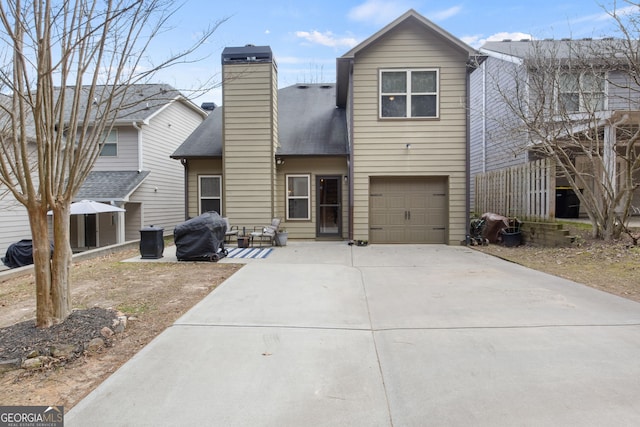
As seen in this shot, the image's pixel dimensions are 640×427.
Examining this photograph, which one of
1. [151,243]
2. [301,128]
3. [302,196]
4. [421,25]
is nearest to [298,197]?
[302,196]

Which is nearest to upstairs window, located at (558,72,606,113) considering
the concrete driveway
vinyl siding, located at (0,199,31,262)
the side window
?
the concrete driveway

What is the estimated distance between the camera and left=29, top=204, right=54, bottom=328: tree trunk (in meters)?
3.56

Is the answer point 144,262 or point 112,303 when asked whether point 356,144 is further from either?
point 112,303

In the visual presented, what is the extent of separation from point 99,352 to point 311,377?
2040mm

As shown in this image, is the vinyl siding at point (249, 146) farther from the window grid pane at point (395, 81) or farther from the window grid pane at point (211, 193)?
the window grid pane at point (395, 81)

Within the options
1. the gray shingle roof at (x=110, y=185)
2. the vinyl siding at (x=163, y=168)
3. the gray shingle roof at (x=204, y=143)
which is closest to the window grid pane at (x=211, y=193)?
the gray shingle roof at (x=204, y=143)

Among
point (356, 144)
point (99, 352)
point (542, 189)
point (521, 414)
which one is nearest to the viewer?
point (521, 414)

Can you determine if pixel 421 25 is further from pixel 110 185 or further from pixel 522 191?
pixel 110 185

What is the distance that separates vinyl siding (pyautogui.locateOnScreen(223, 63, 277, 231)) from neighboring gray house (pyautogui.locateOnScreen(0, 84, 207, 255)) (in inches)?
129

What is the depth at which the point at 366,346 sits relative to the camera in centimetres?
361

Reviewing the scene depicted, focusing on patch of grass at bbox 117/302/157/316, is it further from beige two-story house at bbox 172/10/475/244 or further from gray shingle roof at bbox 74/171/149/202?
gray shingle roof at bbox 74/171/149/202

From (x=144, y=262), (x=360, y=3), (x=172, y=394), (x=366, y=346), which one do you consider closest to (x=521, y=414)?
(x=366, y=346)

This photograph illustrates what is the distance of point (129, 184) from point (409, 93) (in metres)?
10.5

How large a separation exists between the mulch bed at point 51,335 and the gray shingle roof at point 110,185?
34.8 ft
